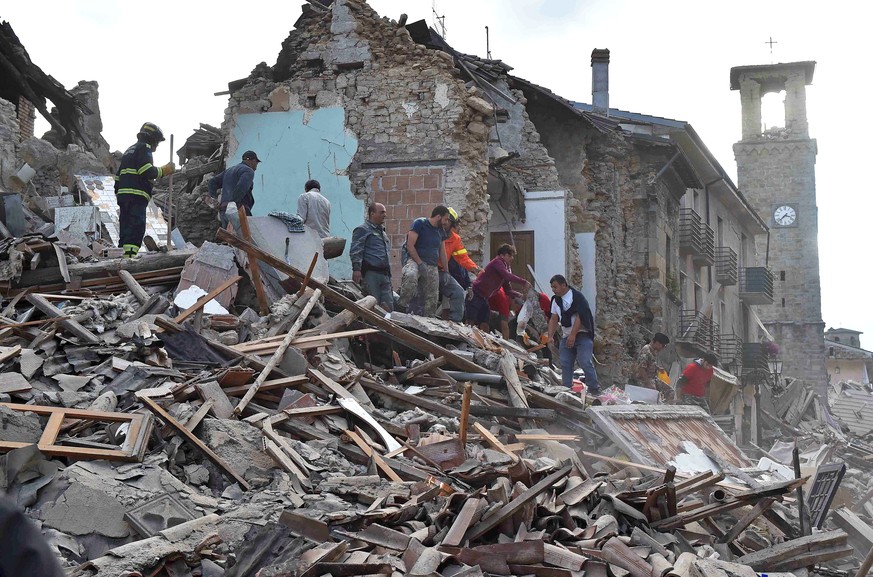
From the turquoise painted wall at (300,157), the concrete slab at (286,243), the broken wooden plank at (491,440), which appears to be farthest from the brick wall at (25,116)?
the broken wooden plank at (491,440)

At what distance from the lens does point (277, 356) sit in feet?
28.7

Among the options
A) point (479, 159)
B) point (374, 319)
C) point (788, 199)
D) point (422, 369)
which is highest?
point (788, 199)

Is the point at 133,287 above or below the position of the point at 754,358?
above

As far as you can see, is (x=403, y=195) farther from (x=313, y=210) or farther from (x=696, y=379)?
(x=696, y=379)

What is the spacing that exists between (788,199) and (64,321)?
4413 centimetres

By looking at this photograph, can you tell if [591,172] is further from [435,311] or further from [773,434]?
[435,311]

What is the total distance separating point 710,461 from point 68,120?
840 inches

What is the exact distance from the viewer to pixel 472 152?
16.1 metres

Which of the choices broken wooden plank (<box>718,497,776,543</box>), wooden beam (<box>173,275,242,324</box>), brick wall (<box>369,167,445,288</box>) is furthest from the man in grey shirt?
broken wooden plank (<box>718,497,776,543</box>)

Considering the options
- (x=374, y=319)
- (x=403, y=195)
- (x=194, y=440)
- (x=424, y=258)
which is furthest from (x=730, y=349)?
(x=194, y=440)

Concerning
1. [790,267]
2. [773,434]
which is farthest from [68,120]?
[790,267]

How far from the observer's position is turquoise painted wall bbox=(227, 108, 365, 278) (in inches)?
656

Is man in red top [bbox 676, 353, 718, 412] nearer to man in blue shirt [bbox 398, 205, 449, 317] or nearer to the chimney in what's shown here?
man in blue shirt [bbox 398, 205, 449, 317]

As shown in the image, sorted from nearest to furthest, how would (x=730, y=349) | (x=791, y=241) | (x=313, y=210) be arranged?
1. (x=313, y=210)
2. (x=730, y=349)
3. (x=791, y=241)
